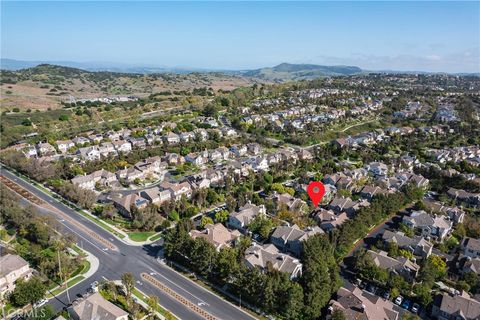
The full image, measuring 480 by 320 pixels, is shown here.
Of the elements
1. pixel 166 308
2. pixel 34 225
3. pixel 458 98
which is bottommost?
pixel 166 308

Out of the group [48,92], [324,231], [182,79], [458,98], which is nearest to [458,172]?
[324,231]

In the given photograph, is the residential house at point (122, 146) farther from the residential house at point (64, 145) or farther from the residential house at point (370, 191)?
the residential house at point (370, 191)

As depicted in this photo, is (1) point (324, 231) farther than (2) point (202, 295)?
Yes

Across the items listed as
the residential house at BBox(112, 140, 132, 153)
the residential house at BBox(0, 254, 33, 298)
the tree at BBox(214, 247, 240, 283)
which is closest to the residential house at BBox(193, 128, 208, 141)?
the residential house at BBox(112, 140, 132, 153)

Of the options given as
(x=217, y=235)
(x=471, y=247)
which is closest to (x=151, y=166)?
(x=217, y=235)

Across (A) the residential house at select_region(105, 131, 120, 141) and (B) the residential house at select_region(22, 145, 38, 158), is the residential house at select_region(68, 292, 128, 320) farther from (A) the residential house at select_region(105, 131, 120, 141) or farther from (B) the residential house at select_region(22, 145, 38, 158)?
(A) the residential house at select_region(105, 131, 120, 141)

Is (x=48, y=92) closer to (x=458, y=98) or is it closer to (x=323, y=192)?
(x=323, y=192)
